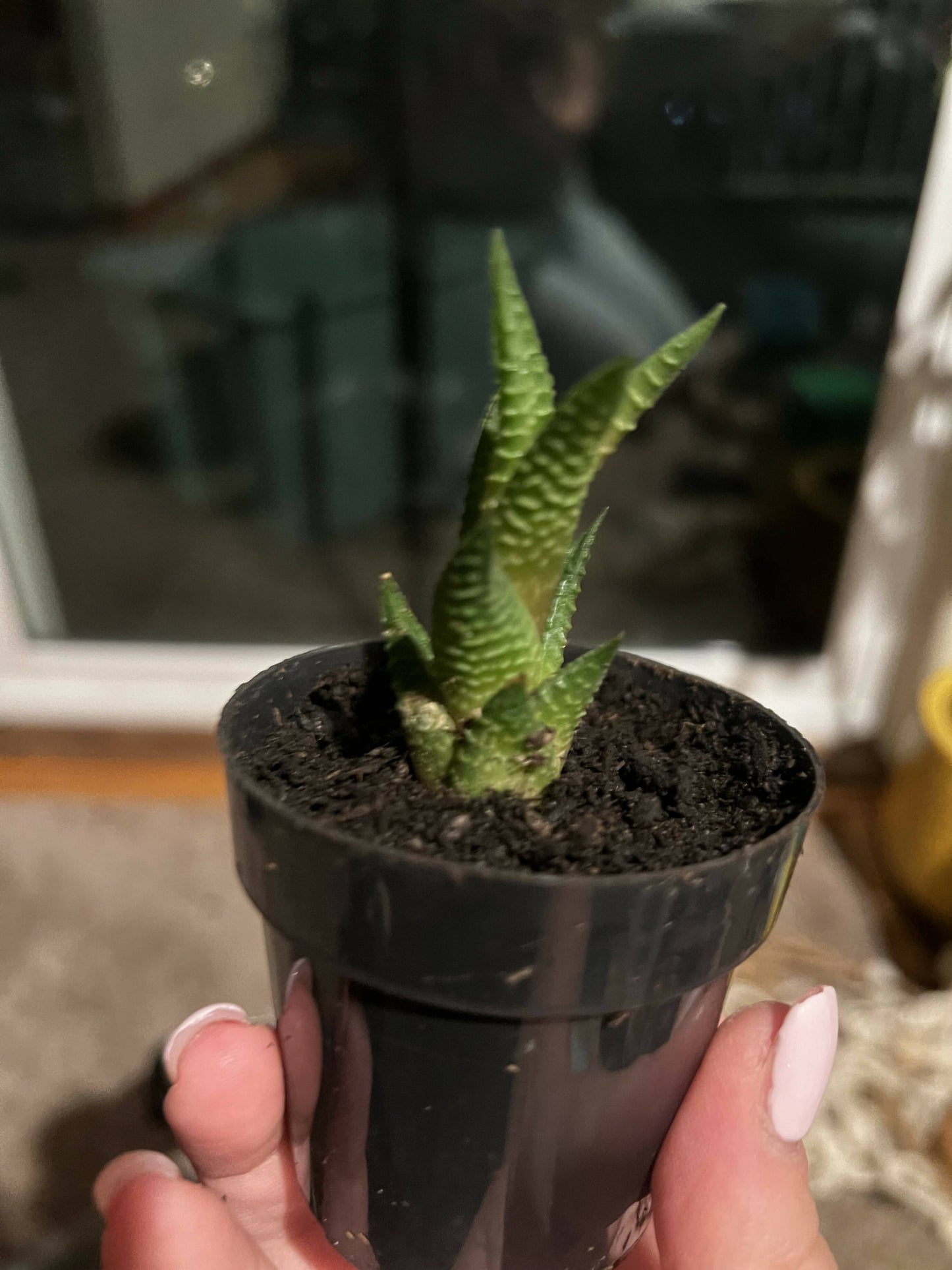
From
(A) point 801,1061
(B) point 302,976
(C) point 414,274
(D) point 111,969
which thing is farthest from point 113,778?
(A) point 801,1061

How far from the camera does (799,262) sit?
4.12 feet

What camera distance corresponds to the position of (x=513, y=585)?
37 cm

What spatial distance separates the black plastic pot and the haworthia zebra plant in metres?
0.07

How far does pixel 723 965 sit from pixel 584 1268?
0.64 feet

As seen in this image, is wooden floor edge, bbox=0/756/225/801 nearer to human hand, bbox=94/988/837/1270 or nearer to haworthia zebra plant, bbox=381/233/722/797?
human hand, bbox=94/988/837/1270

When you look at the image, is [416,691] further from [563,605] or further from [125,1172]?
[125,1172]

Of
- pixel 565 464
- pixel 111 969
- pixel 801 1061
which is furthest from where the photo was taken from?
pixel 111 969

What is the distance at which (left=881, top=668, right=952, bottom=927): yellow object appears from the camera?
1.05 m

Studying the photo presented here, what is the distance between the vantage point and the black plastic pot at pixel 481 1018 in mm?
336

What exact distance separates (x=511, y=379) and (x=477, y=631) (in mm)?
102

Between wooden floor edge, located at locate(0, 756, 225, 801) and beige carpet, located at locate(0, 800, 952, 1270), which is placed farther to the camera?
wooden floor edge, located at locate(0, 756, 225, 801)

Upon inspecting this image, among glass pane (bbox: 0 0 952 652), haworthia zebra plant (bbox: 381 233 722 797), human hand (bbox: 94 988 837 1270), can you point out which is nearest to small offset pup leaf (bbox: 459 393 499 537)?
haworthia zebra plant (bbox: 381 233 722 797)

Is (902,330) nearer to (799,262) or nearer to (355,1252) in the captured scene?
(799,262)

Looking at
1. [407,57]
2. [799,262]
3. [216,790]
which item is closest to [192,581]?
[216,790]
